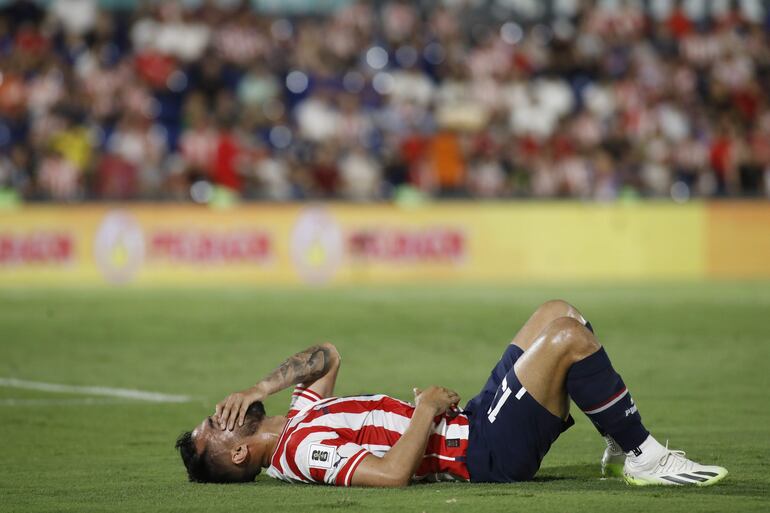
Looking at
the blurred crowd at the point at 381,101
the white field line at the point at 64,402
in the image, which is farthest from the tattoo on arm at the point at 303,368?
the blurred crowd at the point at 381,101

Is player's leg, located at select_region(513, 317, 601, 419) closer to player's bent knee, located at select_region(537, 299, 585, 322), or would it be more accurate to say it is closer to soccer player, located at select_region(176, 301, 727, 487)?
soccer player, located at select_region(176, 301, 727, 487)

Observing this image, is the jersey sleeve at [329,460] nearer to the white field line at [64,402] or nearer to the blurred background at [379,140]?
the white field line at [64,402]

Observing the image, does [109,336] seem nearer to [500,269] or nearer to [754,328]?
[754,328]

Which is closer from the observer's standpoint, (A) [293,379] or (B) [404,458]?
(B) [404,458]

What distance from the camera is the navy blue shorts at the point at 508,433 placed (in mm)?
6336

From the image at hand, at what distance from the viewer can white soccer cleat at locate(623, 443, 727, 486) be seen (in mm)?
6277

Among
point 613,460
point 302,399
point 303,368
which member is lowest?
point 613,460

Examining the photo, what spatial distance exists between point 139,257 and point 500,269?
235 inches

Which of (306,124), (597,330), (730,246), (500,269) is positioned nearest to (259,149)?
(306,124)

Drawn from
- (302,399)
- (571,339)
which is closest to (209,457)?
(302,399)

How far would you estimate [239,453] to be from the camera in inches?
256

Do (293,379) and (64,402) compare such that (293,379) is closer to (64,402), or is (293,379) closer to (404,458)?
(404,458)

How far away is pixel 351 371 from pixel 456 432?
5.24 meters

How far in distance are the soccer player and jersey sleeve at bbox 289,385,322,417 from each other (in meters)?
0.05
